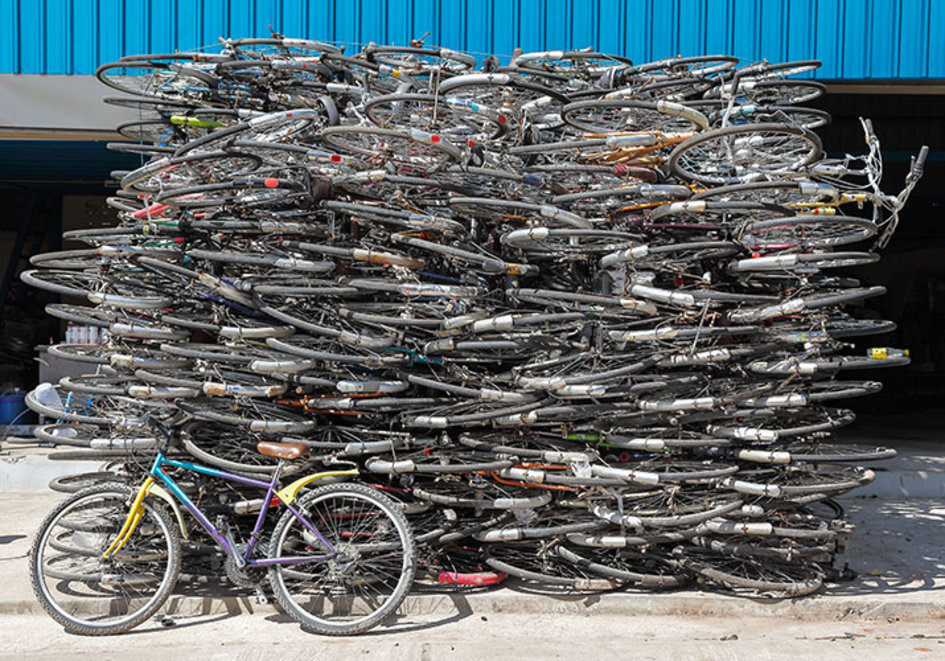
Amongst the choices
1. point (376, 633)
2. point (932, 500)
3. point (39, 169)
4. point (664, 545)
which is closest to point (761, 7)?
point (932, 500)

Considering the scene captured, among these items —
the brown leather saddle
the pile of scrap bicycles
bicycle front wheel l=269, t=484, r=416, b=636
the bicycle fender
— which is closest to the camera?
bicycle front wheel l=269, t=484, r=416, b=636

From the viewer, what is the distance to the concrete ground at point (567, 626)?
521 cm

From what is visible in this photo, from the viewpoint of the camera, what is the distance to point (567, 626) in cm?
564

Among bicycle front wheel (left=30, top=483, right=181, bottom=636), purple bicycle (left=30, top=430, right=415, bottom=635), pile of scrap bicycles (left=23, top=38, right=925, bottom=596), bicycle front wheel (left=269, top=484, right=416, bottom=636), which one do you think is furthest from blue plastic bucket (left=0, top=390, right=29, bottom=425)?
bicycle front wheel (left=269, top=484, right=416, bottom=636)

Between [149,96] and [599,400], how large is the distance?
4.56 metres

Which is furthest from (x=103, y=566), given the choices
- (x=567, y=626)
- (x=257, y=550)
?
(x=567, y=626)

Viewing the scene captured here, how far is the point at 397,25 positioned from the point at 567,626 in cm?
752

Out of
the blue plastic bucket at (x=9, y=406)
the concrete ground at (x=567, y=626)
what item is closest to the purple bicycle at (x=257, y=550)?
the concrete ground at (x=567, y=626)

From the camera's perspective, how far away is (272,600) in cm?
586

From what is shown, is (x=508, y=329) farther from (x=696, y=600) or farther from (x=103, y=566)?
(x=103, y=566)

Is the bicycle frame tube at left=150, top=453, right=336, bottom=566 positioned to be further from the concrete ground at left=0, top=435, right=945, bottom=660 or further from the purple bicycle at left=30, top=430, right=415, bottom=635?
the concrete ground at left=0, top=435, right=945, bottom=660

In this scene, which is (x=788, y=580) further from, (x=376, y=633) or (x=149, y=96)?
(x=149, y=96)

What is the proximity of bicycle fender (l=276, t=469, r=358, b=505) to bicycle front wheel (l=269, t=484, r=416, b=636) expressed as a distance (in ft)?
0.25

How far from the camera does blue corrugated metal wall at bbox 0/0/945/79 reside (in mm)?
10219
